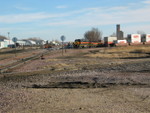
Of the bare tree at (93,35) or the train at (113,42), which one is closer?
the train at (113,42)

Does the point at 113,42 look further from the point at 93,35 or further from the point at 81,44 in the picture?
the point at 93,35

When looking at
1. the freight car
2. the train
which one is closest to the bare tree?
the train

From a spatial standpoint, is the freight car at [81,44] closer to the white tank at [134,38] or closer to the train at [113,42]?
the train at [113,42]

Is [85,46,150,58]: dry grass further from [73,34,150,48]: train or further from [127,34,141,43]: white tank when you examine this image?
[127,34,141,43]: white tank

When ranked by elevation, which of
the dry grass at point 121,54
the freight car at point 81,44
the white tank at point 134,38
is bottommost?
the dry grass at point 121,54

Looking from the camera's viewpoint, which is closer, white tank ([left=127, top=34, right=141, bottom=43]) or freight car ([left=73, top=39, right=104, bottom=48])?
freight car ([left=73, top=39, right=104, bottom=48])

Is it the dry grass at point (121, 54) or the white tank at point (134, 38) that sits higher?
the white tank at point (134, 38)

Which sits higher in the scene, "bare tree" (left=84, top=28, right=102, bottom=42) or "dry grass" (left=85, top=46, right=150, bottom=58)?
"bare tree" (left=84, top=28, right=102, bottom=42)

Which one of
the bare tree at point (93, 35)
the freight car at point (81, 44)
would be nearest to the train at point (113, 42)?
the freight car at point (81, 44)

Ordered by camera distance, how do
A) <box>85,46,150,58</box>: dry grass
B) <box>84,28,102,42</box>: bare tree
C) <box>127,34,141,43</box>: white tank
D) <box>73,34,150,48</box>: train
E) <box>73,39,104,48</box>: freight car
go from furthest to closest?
<box>84,28,102,42</box>: bare tree → <box>127,34,141,43</box>: white tank → <box>73,34,150,48</box>: train → <box>73,39,104,48</box>: freight car → <box>85,46,150,58</box>: dry grass

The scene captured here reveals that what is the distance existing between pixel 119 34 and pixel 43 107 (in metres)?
112

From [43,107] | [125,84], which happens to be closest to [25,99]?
[43,107]

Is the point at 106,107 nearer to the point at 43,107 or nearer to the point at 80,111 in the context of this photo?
the point at 80,111

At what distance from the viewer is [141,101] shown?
25.4 ft
